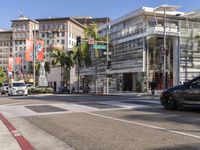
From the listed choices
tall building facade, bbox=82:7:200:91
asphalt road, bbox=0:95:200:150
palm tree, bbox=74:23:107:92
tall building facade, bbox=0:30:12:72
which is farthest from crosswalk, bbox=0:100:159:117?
tall building facade, bbox=0:30:12:72

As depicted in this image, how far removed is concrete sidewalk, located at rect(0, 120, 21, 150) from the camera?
829 cm

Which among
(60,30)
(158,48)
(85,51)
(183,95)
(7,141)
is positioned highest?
(60,30)

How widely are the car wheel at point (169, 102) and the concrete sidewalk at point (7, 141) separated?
6.72m

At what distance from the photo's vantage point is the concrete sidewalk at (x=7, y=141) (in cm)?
829

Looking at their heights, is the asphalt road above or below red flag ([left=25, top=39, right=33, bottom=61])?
below

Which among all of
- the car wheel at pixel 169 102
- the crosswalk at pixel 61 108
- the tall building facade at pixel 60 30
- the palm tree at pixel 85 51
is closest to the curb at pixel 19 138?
the crosswalk at pixel 61 108

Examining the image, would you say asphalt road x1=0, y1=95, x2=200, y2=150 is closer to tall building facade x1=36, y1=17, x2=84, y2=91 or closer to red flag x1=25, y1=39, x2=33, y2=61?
red flag x1=25, y1=39, x2=33, y2=61

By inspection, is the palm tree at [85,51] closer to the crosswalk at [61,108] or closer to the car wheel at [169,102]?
the crosswalk at [61,108]

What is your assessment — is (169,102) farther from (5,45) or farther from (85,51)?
(5,45)

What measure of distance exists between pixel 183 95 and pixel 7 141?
24.7 feet

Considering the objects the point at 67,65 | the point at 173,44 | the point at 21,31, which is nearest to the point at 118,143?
the point at 173,44

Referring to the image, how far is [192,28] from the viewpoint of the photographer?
50.1 meters

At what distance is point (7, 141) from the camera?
9.09 metres

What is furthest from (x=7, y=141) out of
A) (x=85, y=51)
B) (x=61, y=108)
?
(x=85, y=51)
